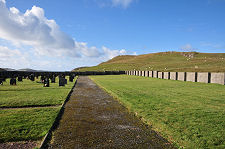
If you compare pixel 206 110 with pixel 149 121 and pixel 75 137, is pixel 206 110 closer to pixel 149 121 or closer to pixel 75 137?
pixel 149 121

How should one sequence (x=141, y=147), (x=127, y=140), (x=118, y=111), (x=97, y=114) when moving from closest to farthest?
(x=141, y=147)
(x=127, y=140)
(x=97, y=114)
(x=118, y=111)

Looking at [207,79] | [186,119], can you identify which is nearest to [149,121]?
[186,119]

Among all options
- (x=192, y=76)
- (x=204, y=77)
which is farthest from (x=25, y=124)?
(x=192, y=76)

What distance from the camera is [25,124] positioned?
5.55 m

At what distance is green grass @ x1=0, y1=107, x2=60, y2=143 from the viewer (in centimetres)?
461

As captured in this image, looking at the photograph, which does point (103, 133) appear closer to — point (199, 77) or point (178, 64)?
point (199, 77)

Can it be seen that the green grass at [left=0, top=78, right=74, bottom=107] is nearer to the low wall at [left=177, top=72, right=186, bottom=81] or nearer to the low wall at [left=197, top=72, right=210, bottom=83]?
the low wall at [left=197, top=72, right=210, bottom=83]

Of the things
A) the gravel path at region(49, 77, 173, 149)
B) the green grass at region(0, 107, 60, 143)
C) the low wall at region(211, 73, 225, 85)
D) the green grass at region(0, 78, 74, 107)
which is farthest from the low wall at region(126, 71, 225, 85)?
the green grass at region(0, 107, 60, 143)

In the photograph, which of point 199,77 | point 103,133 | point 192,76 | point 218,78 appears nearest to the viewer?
point 103,133

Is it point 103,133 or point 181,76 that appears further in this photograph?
point 181,76

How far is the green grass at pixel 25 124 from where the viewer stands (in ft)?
15.1

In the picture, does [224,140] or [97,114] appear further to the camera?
[97,114]

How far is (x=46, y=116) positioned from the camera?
21.5 ft

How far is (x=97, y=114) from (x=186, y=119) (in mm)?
3586
